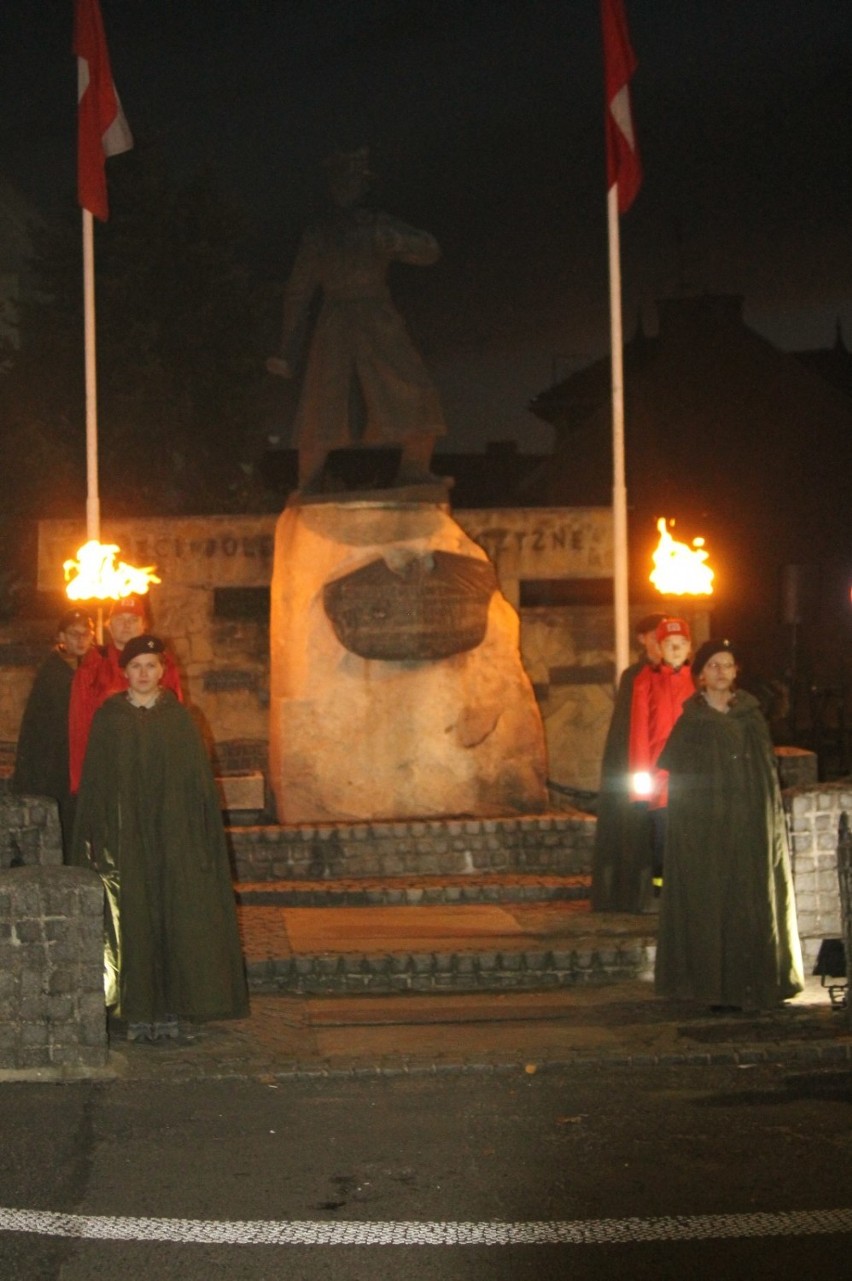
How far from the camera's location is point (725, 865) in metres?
8.58

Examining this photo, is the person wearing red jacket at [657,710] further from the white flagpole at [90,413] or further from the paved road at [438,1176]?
the white flagpole at [90,413]

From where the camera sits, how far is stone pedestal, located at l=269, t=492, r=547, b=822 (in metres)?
12.6

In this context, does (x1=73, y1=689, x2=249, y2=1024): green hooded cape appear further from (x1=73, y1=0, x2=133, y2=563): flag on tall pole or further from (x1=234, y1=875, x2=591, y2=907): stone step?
(x1=73, y1=0, x2=133, y2=563): flag on tall pole

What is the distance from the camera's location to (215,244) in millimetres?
30797

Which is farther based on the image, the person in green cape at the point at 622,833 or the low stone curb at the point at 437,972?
the person in green cape at the point at 622,833

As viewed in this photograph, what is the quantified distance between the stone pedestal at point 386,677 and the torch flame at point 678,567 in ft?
8.44

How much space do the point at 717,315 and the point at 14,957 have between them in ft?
121

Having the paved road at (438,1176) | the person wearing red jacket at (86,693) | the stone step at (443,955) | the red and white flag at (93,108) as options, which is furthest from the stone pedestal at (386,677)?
the paved road at (438,1176)

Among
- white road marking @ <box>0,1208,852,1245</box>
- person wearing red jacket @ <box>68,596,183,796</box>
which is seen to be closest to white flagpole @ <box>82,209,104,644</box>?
person wearing red jacket @ <box>68,596,183,796</box>

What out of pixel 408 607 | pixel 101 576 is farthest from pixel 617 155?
pixel 101 576

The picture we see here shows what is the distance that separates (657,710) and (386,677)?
2780 mm

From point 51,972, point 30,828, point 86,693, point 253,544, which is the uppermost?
point 253,544

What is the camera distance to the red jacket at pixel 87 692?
10.6 metres

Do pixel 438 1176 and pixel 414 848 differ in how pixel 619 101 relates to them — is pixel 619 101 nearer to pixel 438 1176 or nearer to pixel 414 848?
pixel 414 848
